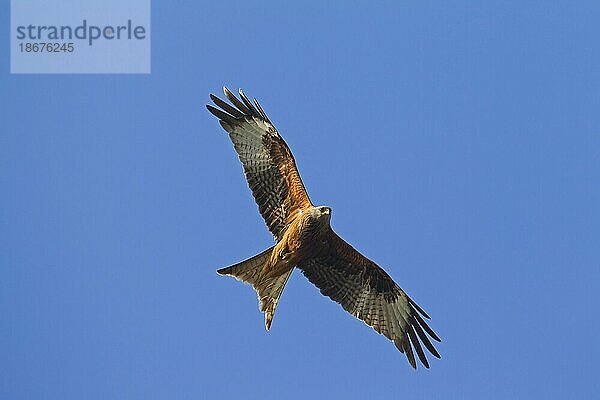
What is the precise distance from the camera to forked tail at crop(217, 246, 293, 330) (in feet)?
41.5

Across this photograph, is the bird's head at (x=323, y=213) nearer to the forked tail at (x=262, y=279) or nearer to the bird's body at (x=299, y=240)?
the bird's body at (x=299, y=240)

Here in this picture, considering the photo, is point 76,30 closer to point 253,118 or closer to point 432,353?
point 253,118

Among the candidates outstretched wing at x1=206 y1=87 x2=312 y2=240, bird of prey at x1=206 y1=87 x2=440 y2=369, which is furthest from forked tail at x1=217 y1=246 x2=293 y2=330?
outstretched wing at x1=206 y1=87 x2=312 y2=240

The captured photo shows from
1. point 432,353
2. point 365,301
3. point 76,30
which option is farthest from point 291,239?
point 76,30

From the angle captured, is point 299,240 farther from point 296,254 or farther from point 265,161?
point 265,161

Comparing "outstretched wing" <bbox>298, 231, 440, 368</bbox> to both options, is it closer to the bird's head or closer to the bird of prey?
the bird of prey

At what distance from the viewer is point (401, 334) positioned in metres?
13.6

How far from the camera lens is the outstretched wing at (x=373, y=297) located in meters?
13.2

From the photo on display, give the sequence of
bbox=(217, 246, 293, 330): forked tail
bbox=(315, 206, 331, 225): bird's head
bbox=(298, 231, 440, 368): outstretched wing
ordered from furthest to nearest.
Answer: bbox=(298, 231, 440, 368): outstretched wing
bbox=(217, 246, 293, 330): forked tail
bbox=(315, 206, 331, 225): bird's head

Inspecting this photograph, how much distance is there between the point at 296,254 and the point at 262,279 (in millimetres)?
538

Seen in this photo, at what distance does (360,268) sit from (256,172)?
5.84 feet

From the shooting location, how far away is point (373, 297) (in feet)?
44.2

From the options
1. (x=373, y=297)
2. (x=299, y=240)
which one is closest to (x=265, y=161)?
(x=299, y=240)

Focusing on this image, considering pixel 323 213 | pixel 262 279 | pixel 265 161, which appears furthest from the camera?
pixel 265 161
